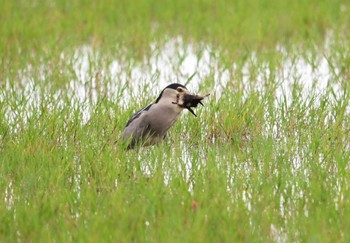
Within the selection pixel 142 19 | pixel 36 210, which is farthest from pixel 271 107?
pixel 142 19

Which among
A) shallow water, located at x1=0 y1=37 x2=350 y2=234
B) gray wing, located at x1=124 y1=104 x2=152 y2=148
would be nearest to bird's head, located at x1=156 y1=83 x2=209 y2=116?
gray wing, located at x1=124 y1=104 x2=152 y2=148

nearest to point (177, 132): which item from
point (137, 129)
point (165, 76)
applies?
point (137, 129)

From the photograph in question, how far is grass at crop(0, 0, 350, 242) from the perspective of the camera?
3.35 metres

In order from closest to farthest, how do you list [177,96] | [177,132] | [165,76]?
[177,96], [177,132], [165,76]

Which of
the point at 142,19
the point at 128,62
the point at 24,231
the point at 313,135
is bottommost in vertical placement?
the point at 24,231

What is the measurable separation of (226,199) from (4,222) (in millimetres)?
908

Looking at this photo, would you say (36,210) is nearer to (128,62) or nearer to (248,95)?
(248,95)

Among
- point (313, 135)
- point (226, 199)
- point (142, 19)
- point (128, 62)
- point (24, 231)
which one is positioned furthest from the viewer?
point (142, 19)

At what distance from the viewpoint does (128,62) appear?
655 centimetres

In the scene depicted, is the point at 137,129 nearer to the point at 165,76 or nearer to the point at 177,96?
the point at 177,96

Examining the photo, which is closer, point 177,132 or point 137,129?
point 137,129

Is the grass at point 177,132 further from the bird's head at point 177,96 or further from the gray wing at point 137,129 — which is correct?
the bird's head at point 177,96

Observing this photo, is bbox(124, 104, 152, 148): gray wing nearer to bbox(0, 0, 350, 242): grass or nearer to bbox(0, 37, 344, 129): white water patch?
bbox(0, 0, 350, 242): grass

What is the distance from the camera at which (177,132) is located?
15.8 feet
